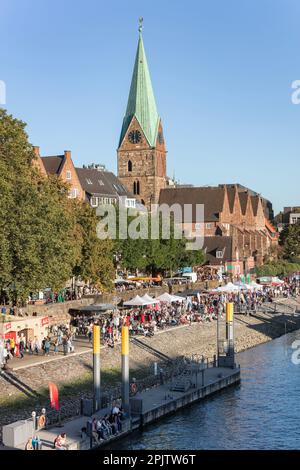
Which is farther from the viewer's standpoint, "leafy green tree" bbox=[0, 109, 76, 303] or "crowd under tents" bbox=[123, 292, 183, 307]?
"crowd under tents" bbox=[123, 292, 183, 307]

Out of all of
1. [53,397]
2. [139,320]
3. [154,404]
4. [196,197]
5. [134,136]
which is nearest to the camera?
[53,397]

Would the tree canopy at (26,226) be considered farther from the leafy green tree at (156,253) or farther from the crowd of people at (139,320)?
the leafy green tree at (156,253)

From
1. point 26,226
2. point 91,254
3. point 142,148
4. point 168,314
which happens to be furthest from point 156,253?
point 142,148

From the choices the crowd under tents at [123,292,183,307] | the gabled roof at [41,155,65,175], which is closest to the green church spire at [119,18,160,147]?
the gabled roof at [41,155,65,175]

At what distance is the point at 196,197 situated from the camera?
144375 mm

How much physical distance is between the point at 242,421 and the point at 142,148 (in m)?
106

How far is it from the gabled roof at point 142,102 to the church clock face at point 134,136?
1187 mm

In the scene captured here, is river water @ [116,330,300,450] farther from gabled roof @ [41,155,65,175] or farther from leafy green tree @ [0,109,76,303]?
gabled roof @ [41,155,65,175]

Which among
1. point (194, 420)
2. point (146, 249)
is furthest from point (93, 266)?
point (194, 420)

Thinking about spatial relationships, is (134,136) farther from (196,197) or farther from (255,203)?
(255,203)

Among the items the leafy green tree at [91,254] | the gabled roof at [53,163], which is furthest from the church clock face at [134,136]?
the leafy green tree at [91,254]

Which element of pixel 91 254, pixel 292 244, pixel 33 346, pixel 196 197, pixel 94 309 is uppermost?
pixel 196 197

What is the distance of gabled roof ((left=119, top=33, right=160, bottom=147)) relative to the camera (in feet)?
447

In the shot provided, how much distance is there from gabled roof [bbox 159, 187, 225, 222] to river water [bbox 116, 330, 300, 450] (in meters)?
87.6
